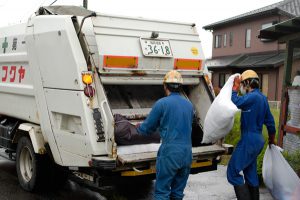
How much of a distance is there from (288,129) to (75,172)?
312cm

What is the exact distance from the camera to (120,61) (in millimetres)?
5035

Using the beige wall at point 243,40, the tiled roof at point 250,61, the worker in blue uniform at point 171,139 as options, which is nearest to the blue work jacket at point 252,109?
the worker in blue uniform at point 171,139

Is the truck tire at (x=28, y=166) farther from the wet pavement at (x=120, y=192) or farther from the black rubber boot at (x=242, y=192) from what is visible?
the black rubber boot at (x=242, y=192)

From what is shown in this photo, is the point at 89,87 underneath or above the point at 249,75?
underneath

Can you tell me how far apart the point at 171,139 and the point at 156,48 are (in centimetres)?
155

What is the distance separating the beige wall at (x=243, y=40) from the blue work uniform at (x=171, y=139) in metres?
21.3

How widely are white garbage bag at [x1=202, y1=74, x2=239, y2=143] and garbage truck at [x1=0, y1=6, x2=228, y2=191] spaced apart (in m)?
0.41

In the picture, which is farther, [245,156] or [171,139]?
[245,156]

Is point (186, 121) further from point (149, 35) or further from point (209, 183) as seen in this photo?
point (209, 183)

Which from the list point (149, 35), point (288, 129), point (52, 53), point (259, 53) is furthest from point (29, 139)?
point (259, 53)

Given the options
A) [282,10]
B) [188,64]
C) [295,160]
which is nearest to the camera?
[295,160]

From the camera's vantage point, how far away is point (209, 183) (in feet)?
21.6

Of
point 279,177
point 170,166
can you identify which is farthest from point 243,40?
point 170,166

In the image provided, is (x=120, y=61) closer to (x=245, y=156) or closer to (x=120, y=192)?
(x=245, y=156)
